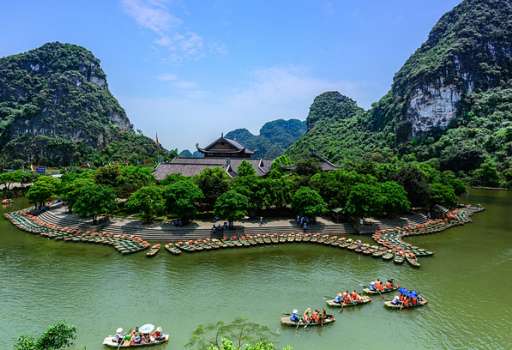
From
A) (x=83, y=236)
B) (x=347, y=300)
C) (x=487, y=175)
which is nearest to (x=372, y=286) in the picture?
(x=347, y=300)

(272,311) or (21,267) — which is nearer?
(272,311)

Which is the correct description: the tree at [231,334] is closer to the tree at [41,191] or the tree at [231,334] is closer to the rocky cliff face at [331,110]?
the tree at [41,191]

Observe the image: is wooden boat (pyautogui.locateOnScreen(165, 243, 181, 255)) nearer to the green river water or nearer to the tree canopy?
the green river water

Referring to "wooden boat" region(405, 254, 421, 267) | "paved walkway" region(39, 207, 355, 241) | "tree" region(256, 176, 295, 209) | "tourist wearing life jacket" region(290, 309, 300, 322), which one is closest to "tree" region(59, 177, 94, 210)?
"paved walkway" region(39, 207, 355, 241)

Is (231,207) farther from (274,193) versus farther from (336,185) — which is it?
(336,185)

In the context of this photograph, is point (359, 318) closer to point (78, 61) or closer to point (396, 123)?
point (396, 123)

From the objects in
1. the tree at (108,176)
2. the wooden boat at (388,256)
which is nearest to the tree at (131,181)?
the tree at (108,176)

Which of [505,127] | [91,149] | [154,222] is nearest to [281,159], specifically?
[154,222]

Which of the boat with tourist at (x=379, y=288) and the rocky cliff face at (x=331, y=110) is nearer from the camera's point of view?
the boat with tourist at (x=379, y=288)
